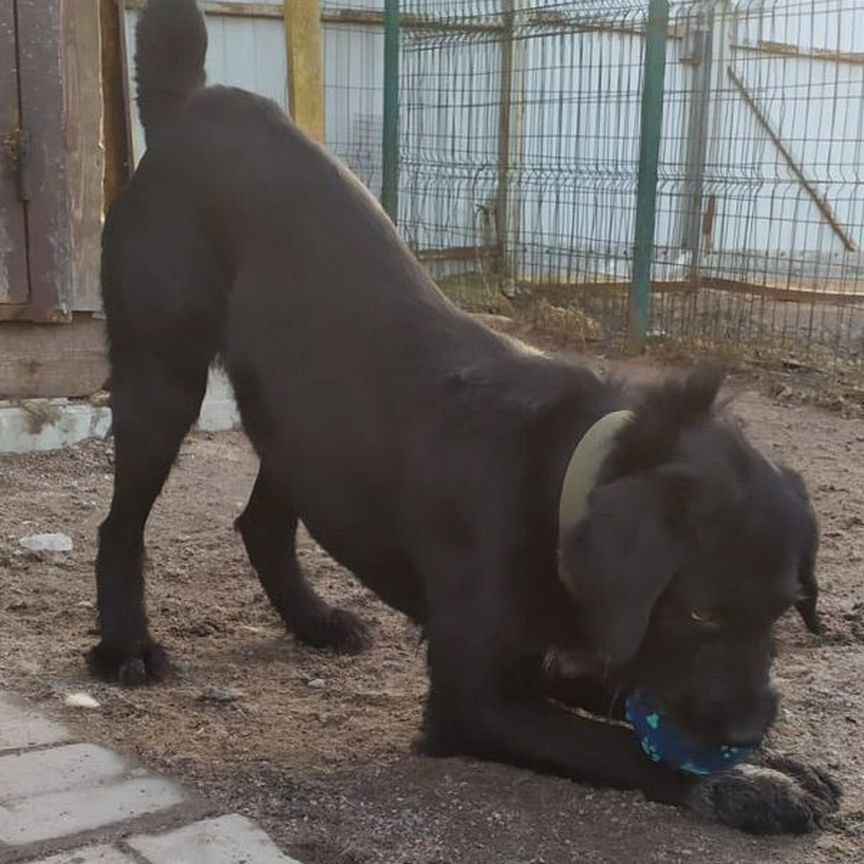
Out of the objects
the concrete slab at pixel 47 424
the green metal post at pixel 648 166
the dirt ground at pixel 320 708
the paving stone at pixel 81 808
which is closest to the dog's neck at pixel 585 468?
the dirt ground at pixel 320 708

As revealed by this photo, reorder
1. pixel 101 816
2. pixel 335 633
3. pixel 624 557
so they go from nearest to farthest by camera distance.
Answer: pixel 624 557 < pixel 101 816 < pixel 335 633

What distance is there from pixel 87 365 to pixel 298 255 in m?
2.34

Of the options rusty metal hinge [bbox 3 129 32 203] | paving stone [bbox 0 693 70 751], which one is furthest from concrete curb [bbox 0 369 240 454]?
paving stone [bbox 0 693 70 751]

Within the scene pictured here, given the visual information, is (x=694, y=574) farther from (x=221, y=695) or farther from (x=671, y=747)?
(x=221, y=695)

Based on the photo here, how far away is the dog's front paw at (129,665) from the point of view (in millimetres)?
3164

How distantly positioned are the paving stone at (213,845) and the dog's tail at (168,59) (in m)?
1.84

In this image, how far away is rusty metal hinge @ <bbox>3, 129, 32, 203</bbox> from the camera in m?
4.89

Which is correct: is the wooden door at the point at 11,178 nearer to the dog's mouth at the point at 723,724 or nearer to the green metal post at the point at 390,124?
the dog's mouth at the point at 723,724

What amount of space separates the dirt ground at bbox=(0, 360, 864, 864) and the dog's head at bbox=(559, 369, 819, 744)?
31 cm

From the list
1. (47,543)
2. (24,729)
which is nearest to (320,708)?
(24,729)

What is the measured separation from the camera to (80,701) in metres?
3.01

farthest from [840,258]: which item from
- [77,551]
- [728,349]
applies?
[77,551]

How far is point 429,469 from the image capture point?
106 inches

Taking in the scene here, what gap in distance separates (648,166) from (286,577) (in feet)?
14.6
